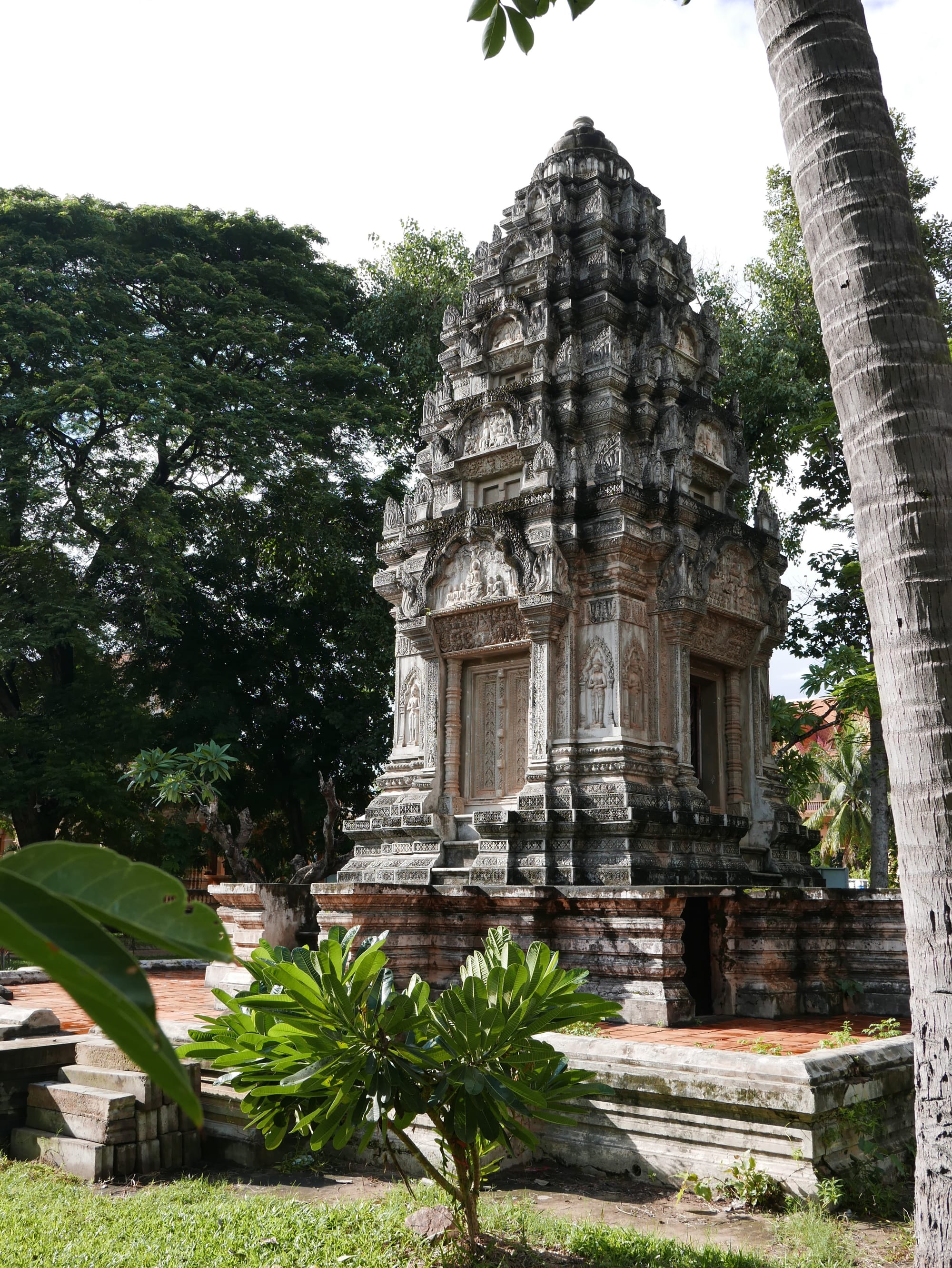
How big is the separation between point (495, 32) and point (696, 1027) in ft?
22.9

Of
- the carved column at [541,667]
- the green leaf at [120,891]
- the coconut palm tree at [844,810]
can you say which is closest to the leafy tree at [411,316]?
the carved column at [541,667]

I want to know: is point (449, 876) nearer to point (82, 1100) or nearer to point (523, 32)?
point (82, 1100)

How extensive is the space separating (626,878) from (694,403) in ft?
19.4

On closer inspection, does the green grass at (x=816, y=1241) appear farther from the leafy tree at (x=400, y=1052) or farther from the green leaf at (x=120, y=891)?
the green leaf at (x=120, y=891)

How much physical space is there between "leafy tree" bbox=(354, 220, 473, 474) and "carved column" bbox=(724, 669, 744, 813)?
10916 mm

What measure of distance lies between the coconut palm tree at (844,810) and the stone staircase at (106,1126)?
24639 millimetres

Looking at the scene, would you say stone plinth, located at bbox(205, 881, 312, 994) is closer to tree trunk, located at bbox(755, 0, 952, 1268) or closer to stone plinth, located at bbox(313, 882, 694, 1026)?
stone plinth, located at bbox(313, 882, 694, 1026)

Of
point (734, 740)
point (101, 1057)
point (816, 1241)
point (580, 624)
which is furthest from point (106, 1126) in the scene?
point (734, 740)

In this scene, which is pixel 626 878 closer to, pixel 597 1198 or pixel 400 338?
pixel 597 1198

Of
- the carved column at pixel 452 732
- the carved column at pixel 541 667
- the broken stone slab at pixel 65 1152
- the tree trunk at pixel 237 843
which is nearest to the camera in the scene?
the broken stone slab at pixel 65 1152

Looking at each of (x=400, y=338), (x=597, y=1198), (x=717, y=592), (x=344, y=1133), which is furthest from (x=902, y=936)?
(x=400, y=338)

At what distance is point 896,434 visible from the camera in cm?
342

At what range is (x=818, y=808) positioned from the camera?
37375mm

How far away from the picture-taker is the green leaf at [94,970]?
2.98 feet
